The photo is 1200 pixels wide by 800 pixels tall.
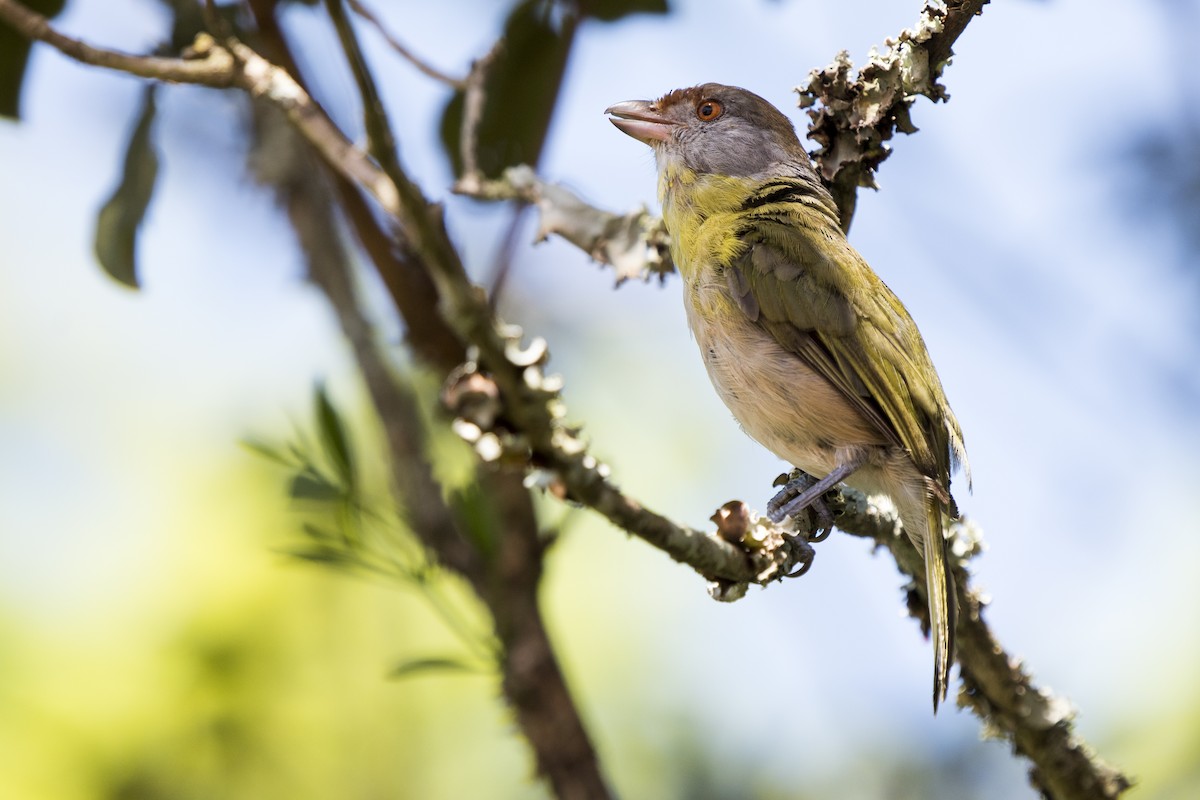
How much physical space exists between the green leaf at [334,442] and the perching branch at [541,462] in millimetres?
551

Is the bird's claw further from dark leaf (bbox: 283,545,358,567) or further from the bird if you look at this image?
dark leaf (bbox: 283,545,358,567)

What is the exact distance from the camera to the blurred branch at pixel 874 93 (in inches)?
104

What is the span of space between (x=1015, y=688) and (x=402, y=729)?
8.33ft

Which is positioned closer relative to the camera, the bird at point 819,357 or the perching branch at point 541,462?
the perching branch at point 541,462

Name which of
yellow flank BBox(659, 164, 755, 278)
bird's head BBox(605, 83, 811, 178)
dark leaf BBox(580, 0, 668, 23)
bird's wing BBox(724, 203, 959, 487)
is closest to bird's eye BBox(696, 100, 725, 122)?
bird's head BBox(605, 83, 811, 178)

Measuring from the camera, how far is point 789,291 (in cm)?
335

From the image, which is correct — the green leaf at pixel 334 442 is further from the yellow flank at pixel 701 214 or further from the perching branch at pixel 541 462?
the yellow flank at pixel 701 214

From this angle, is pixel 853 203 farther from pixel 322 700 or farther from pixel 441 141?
pixel 322 700

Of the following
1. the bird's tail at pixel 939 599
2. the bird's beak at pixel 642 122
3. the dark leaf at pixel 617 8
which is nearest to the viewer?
the bird's tail at pixel 939 599

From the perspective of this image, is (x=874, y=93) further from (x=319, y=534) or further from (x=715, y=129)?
(x=319, y=534)

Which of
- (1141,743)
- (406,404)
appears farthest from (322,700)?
(1141,743)

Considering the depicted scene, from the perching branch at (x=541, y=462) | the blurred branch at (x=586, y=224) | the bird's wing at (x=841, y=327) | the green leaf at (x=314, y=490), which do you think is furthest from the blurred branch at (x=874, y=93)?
the green leaf at (x=314, y=490)

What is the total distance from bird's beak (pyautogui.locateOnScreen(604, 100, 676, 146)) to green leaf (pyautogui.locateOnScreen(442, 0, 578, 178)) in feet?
1.46

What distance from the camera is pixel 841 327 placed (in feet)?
11.0
